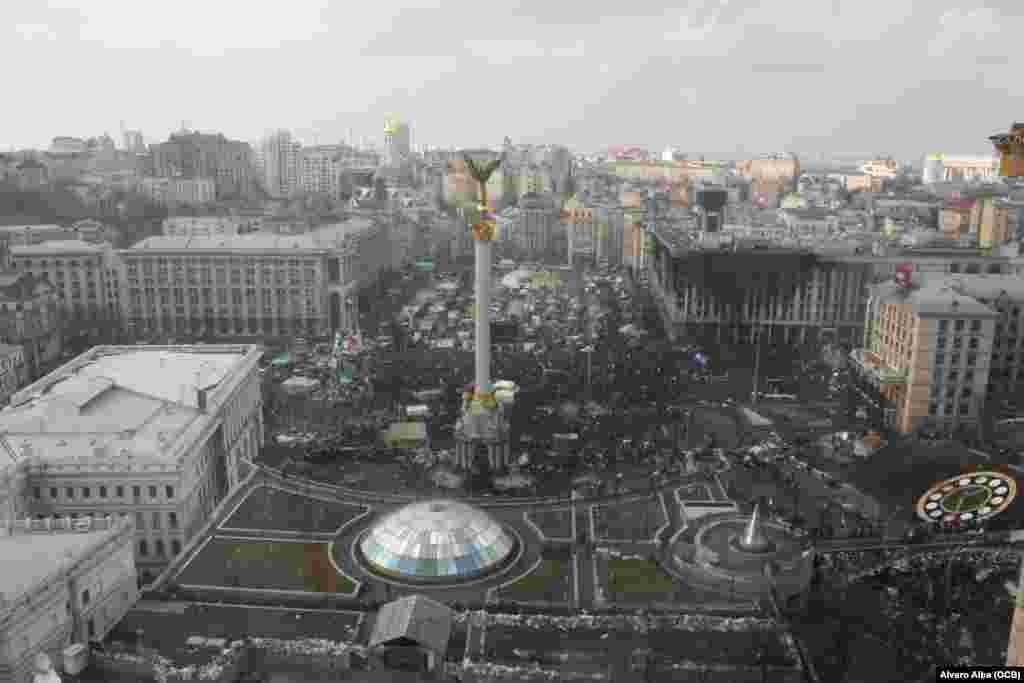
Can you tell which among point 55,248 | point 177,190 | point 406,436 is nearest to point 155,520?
point 406,436

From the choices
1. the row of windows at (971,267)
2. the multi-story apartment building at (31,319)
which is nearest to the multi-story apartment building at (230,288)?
the multi-story apartment building at (31,319)

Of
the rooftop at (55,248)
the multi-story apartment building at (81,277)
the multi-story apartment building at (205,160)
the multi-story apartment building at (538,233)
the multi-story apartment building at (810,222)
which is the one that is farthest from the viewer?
the multi-story apartment building at (205,160)

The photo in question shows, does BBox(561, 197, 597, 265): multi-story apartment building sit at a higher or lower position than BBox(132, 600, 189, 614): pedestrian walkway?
higher

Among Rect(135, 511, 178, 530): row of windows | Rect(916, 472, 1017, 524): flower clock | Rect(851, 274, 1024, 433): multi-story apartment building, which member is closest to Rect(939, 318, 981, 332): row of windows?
Rect(851, 274, 1024, 433): multi-story apartment building

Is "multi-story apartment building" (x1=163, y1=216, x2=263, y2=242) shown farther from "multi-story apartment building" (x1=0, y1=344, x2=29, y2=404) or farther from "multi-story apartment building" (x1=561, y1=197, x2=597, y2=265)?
"multi-story apartment building" (x1=561, y1=197, x2=597, y2=265)

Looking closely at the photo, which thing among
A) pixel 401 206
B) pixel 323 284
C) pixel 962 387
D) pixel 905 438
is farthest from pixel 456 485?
pixel 401 206

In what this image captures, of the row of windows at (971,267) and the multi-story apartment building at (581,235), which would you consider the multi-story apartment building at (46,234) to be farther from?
the row of windows at (971,267)
